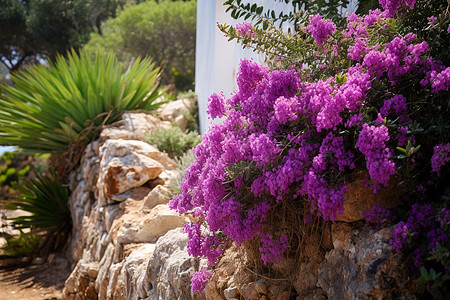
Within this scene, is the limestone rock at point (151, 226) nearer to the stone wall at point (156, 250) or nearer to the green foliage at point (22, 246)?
the stone wall at point (156, 250)

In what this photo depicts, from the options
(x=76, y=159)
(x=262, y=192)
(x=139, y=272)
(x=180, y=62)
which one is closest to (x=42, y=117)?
(x=76, y=159)

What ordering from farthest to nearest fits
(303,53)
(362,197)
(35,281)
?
(35,281) < (303,53) < (362,197)

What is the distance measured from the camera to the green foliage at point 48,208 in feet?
25.2

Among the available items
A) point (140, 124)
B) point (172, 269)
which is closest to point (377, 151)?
point (172, 269)

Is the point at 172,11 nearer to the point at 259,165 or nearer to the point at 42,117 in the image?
the point at 42,117

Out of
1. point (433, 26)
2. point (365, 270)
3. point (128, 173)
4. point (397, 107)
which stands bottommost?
point (365, 270)

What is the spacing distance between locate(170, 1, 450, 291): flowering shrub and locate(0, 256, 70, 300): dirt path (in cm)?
416

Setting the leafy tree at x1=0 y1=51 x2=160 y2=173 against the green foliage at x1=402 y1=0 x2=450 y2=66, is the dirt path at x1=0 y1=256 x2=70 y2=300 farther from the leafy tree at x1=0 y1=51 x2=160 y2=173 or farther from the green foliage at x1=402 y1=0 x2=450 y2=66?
the green foliage at x1=402 y1=0 x2=450 y2=66

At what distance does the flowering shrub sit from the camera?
205 centimetres

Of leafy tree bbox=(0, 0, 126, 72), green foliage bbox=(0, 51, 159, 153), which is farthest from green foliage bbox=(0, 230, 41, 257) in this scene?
leafy tree bbox=(0, 0, 126, 72)

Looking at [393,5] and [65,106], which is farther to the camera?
[65,106]

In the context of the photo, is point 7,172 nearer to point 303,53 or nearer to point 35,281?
point 35,281

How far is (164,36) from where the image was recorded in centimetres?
1578

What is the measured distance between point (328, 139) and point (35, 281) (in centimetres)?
568
